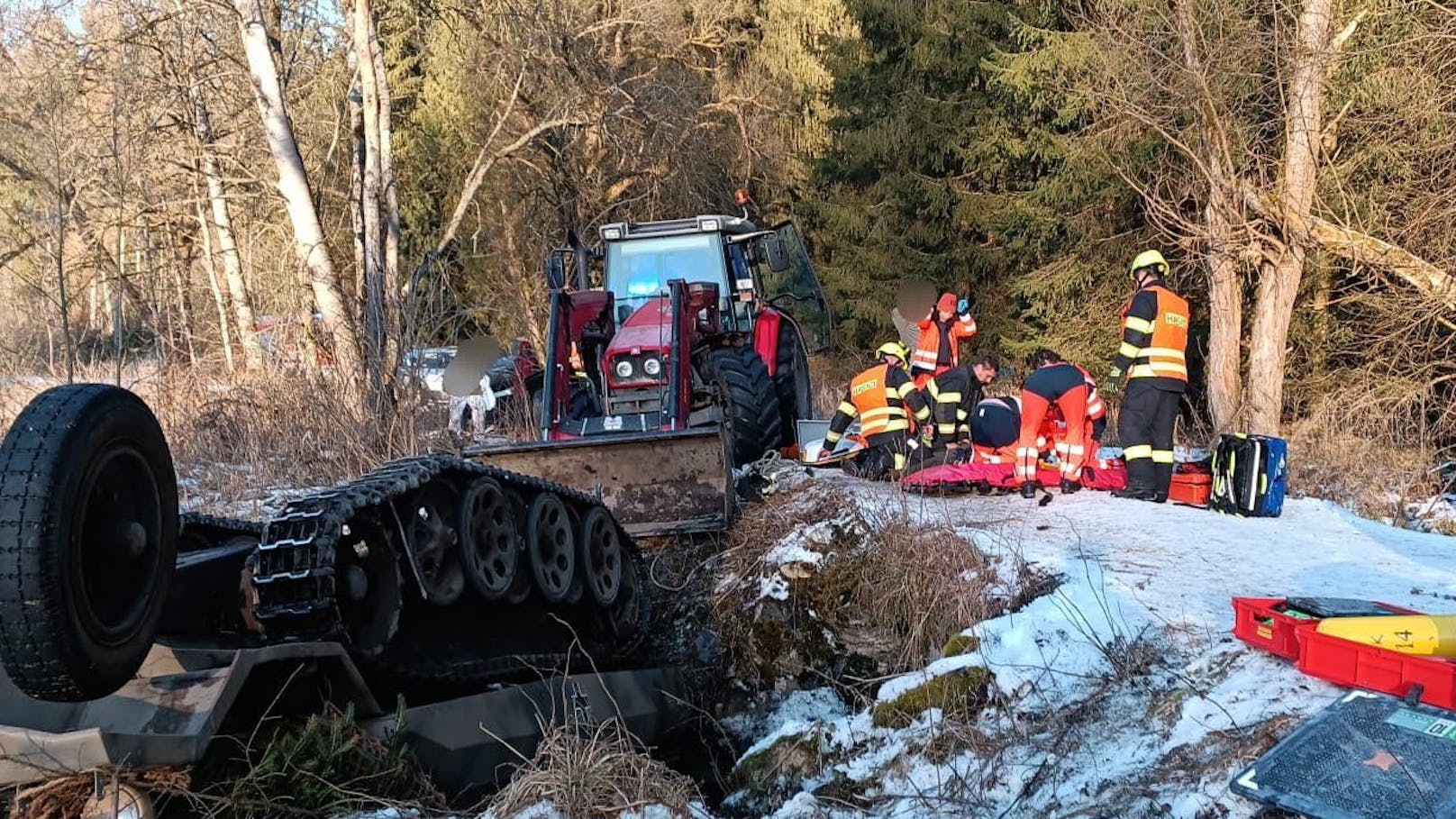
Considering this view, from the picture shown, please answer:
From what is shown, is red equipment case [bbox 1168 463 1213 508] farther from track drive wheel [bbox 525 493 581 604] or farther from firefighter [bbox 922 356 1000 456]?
track drive wheel [bbox 525 493 581 604]

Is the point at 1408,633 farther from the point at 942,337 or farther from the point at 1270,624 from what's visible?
the point at 942,337

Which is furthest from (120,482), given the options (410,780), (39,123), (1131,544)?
(39,123)

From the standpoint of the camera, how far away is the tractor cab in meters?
8.34

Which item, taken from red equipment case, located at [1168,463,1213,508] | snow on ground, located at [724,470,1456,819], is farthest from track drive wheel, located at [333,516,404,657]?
red equipment case, located at [1168,463,1213,508]

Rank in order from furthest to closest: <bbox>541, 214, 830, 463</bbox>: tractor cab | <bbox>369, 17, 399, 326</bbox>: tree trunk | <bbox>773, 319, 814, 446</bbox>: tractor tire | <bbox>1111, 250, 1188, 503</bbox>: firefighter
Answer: <bbox>369, 17, 399, 326</bbox>: tree trunk
<bbox>773, 319, 814, 446</bbox>: tractor tire
<bbox>541, 214, 830, 463</bbox>: tractor cab
<bbox>1111, 250, 1188, 503</bbox>: firefighter

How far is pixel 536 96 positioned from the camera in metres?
18.9

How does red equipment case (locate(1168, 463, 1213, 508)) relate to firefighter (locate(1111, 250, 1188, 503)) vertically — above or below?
below

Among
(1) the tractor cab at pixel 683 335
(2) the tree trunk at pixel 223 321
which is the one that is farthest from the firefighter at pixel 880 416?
(2) the tree trunk at pixel 223 321

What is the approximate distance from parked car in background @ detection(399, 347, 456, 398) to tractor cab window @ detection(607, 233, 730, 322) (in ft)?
7.18

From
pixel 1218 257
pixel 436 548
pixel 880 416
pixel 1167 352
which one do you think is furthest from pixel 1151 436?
pixel 1218 257

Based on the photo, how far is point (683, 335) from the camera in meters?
8.17

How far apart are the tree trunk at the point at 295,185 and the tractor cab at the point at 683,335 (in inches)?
92.5

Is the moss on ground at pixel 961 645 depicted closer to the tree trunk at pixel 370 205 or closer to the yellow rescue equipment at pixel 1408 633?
the yellow rescue equipment at pixel 1408 633

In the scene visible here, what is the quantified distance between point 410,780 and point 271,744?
1.81 ft
